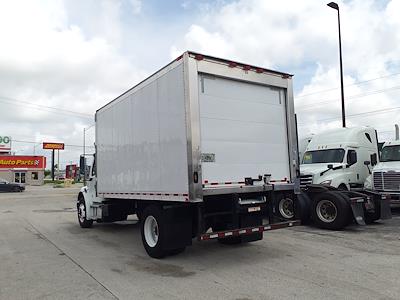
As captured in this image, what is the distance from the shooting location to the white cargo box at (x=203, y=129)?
272 inches

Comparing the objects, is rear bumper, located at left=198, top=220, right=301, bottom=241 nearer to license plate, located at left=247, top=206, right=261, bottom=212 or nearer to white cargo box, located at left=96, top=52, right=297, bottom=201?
license plate, located at left=247, top=206, right=261, bottom=212

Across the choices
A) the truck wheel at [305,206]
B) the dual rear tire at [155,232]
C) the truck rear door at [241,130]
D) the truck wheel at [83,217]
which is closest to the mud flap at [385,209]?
the truck wheel at [305,206]

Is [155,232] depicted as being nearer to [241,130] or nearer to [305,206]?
[241,130]

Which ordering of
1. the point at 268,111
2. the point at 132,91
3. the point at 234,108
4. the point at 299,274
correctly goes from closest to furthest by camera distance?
the point at 299,274
the point at 234,108
the point at 268,111
the point at 132,91

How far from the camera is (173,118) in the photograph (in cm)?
727

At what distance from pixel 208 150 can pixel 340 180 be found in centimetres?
803

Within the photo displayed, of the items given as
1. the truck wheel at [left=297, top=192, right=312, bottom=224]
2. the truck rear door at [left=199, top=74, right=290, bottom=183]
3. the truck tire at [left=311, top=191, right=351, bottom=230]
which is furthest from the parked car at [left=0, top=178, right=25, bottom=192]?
the truck rear door at [left=199, top=74, right=290, bottom=183]

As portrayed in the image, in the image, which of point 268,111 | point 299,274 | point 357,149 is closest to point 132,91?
point 268,111

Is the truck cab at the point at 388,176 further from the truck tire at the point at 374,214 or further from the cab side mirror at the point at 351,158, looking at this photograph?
the truck tire at the point at 374,214

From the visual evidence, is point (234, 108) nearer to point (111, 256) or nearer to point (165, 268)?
point (165, 268)

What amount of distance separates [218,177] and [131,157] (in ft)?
8.97

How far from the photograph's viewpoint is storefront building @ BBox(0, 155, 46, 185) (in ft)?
195

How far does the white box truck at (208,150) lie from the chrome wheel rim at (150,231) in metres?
0.02

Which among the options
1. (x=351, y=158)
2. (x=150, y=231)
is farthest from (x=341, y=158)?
(x=150, y=231)
